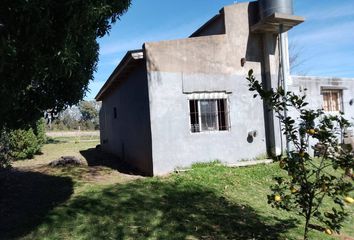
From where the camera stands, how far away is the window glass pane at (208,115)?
11.2 metres

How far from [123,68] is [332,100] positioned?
8.28 meters

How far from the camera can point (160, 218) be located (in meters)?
7.03

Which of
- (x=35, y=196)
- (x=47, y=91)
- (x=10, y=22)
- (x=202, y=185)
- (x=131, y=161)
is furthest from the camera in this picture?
(x=131, y=161)

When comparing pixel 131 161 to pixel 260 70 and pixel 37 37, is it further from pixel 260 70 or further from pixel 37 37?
pixel 37 37

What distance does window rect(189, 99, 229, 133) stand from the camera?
11.1 metres

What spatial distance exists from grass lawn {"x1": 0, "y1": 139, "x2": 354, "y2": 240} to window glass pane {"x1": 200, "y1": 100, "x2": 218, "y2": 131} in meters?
1.18

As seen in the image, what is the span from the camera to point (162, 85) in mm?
10680

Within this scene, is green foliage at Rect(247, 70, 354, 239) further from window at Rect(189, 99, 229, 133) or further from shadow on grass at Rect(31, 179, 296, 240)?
window at Rect(189, 99, 229, 133)

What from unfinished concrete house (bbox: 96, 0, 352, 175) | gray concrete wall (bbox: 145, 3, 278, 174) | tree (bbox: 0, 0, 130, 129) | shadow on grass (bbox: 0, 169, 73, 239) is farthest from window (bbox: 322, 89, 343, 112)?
tree (bbox: 0, 0, 130, 129)

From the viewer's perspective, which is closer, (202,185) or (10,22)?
(10,22)

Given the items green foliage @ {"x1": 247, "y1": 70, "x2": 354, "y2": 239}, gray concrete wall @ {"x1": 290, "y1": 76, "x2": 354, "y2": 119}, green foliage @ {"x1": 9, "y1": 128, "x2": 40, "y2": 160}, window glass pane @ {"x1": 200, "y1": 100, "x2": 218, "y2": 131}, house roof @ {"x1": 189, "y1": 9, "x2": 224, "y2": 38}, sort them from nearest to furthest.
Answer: green foliage @ {"x1": 247, "y1": 70, "x2": 354, "y2": 239}
window glass pane @ {"x1": 200, "y1": 100, "x2": 218, "y2": 131}
house roof @ {"x1": 189, "y1": 9, "x2": 224, "y2": 38}
gray concrete wall @ {"x1": 290, "y1": 76, "x2": 354, "y2": 119}
green foliage @ {"x1": 9, "y1": 128, "x2": 40, "y2": 160}

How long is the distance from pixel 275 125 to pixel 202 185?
144 inches

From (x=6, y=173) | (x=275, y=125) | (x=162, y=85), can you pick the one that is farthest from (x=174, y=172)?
(x=6, y=173)

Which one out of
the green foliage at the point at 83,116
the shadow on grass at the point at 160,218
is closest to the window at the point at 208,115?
the shadow on grass at the point at 160,218
